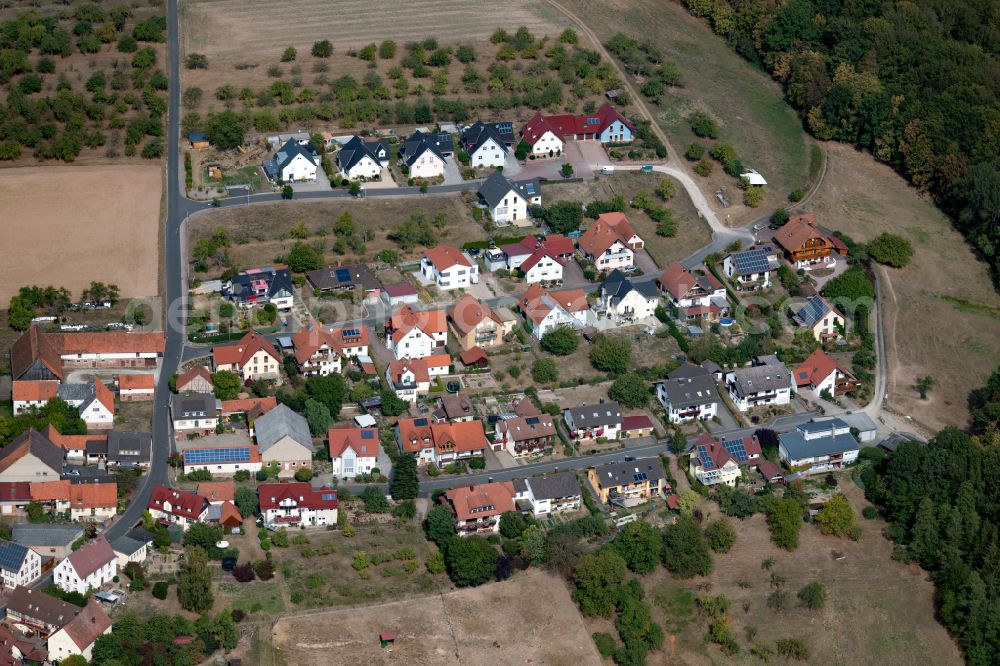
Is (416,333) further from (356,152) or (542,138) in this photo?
(542,138)

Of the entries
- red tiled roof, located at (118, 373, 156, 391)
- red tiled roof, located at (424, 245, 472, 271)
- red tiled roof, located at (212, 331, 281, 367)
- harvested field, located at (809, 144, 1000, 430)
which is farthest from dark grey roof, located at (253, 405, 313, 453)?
harvested field, located at (809, 144, 1000, 430)

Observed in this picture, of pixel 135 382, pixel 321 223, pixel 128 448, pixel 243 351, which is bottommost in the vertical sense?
pixel 135 382

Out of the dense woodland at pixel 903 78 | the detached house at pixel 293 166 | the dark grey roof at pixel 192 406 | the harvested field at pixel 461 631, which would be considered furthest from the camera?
the dense woodland at pixel 903 78

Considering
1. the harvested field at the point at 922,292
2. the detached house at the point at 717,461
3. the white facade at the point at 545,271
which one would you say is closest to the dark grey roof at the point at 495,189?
the white facade at the point at 545,271

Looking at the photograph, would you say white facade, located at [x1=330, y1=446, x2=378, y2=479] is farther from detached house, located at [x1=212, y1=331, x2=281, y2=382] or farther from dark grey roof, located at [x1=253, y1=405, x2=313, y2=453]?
detached house, located at [x1=212, y1=331, x2=281, y2=382]

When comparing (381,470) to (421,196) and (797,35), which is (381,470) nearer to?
(421,196)

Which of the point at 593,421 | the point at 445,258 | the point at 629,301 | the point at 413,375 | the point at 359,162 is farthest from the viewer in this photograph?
the point at 359,162

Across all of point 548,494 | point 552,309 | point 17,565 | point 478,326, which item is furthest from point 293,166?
point 17,565

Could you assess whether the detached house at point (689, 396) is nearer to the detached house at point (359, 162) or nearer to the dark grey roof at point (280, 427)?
the dark grey roof at point (280, 427)
